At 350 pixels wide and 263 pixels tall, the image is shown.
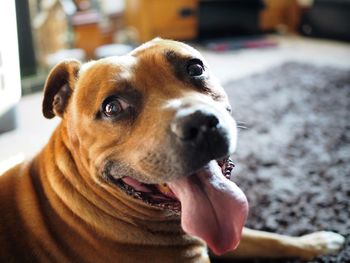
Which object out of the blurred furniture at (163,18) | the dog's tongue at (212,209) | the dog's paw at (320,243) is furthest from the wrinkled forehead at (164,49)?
the blurred furniture at (163,18)

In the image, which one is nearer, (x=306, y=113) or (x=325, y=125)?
(x=325, y=125)

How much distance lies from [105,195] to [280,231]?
0.97 meters

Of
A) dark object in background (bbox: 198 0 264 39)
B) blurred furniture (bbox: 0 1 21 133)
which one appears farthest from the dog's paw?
dark object in background (bbox: 198 0 264 39)

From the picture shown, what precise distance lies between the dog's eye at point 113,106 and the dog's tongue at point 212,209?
1.07 ft

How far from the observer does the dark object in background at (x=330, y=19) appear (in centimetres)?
590

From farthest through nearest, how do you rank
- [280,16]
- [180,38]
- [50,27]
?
[280,16], [180,38], [50,27]

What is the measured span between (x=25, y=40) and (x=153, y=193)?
3067 millimetres

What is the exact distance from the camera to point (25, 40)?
13.4ft

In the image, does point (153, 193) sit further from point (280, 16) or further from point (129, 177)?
point (280, 16)

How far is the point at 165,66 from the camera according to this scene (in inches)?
63.5

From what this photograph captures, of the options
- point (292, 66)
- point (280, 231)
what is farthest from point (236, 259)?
point (292, 66)

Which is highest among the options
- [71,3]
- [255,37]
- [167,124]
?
[167,124]

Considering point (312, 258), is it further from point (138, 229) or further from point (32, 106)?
point (32, 106)

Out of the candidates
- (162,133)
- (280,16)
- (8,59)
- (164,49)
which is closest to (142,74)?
(164,49)
